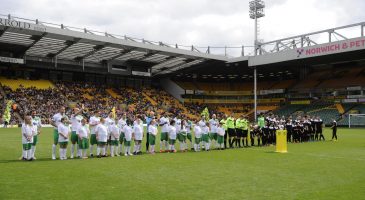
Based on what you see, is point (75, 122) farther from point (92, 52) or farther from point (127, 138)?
point (92, 52)

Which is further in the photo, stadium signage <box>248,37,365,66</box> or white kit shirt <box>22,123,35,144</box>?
stadium signage <box>248,37,365,66</box>

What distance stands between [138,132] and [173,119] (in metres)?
2.64

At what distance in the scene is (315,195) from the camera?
773cm

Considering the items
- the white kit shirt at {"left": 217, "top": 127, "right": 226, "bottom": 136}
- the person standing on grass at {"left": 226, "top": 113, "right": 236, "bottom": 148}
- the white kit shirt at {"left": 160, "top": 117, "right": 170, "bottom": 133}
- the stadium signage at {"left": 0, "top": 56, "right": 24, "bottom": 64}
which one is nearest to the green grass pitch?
the white kit shirt at {"left": 160, "top": 117, "right": 170, "bottom": 133}

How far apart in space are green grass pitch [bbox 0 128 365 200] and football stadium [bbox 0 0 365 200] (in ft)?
0.13

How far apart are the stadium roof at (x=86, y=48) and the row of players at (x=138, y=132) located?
20.4m

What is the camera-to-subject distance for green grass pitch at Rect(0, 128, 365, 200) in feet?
25.5

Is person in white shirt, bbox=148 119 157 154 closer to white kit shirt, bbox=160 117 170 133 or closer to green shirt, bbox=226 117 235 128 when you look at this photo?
white kit shirt, bbox=160 117 170 133

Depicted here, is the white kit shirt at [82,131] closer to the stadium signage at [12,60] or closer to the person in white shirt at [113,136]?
the person in white shirt at [113,136]

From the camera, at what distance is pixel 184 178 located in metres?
9.72

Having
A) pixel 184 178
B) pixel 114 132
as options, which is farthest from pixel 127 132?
pixel 184 178

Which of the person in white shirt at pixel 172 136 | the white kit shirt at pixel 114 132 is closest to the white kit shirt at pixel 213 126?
the person in white shirt at pixel 172 136

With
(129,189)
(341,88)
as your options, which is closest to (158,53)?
(341,88)

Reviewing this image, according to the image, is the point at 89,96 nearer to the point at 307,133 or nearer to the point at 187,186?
the point at 307,133
